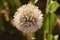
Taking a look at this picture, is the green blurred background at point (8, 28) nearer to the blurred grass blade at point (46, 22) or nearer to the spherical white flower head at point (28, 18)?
the blurred grass blade at point (46, 22)

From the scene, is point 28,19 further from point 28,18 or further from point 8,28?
point 8,28

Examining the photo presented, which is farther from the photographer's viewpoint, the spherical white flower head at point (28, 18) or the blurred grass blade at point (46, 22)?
the blurred grass blade at point (46, 22)

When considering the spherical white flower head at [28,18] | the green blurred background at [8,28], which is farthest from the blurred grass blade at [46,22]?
the green blurred background at [8,28]

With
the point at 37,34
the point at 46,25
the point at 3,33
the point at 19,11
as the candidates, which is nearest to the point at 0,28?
the point at 3,33

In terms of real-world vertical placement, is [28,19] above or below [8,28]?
above

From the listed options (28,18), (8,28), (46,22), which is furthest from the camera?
(8,28)

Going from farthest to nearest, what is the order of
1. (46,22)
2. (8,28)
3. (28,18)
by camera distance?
1. (8,28)
2. (46,22)
3. (28,18)

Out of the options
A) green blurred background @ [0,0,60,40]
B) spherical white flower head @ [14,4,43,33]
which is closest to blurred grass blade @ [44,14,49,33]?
spherical white flower head @ [14,4,43,33]

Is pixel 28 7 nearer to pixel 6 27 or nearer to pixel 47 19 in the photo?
pixel 47 19

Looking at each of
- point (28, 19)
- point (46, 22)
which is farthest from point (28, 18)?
point (46, 22)
